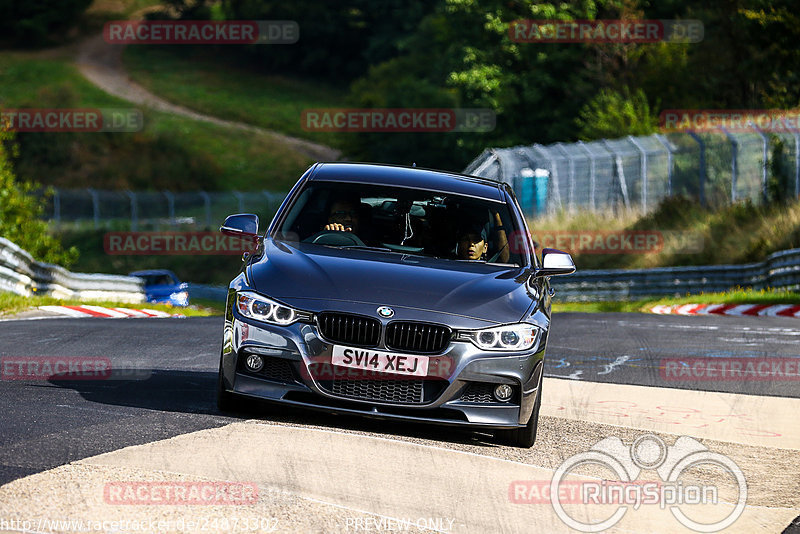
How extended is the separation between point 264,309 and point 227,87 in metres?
97.1

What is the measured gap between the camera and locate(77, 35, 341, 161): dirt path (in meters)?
89.7

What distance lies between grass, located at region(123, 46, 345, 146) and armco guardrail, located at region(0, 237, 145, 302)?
64.0 metres

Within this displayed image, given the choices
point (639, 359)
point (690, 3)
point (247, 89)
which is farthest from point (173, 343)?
point (247, 89)

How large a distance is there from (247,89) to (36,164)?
27066 mm

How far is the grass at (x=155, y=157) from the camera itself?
77.1 m

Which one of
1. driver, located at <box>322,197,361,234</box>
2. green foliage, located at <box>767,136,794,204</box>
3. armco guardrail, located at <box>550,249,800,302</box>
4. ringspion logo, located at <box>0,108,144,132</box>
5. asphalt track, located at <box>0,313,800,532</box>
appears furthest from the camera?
ringspion logo, located at <box>0,108,144,132</box>

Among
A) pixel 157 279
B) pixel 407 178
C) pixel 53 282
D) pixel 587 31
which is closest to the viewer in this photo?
pixel 407 178

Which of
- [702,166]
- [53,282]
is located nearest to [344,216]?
[53,282]

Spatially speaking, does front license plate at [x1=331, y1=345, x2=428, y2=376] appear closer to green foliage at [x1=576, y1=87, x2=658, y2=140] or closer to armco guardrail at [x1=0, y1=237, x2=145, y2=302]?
armco guardrail at [x1=0, y1=237, x2=145, y2=302]

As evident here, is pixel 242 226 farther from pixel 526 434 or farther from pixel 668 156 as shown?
pixel 668 156

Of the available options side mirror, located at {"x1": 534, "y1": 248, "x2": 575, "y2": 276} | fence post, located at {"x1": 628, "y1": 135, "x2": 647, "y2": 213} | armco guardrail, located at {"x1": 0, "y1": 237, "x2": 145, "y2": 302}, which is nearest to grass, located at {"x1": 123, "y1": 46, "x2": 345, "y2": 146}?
fence post, located at {"x1": 628, "y1": 135, "x2": 647, "y2": 213}

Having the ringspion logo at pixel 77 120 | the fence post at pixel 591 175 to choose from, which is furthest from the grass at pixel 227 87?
the fence post at pixel 591 175

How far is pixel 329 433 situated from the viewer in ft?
23.4

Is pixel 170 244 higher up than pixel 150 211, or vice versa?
A: pixel 170 244
